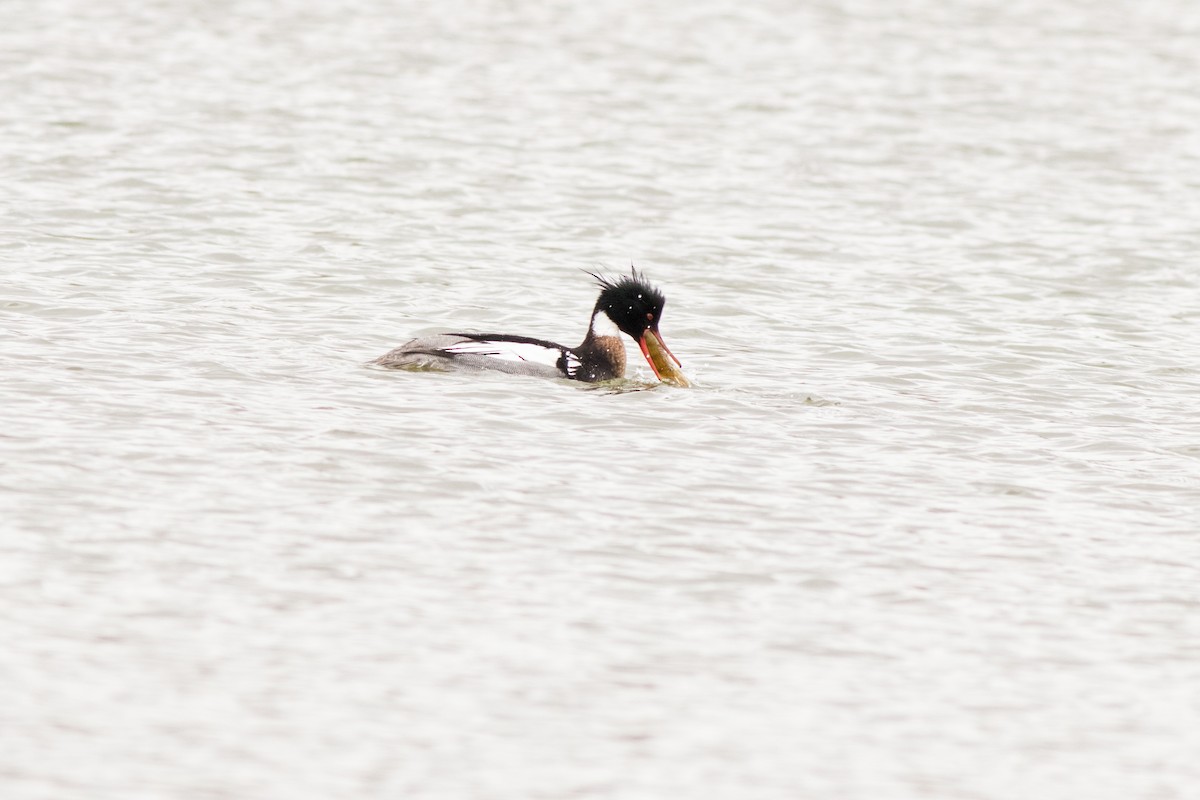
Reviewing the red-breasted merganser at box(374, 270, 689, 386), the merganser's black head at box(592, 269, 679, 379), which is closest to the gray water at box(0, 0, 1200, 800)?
the red-breasted merganser at box(374, 270, 689, 386)

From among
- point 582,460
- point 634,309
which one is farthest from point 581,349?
point 582,460

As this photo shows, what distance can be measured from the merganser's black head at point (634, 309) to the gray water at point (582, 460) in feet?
1.22

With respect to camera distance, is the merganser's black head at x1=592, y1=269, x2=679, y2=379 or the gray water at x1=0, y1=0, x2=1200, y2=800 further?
the merganser's black head at x1=592, y1=269, x2=679, y2=379

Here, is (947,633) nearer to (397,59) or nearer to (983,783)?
(983,783)

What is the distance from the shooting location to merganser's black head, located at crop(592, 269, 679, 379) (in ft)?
49.0

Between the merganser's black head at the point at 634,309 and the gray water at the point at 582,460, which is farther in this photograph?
the merganser's black head at the point at 634,309

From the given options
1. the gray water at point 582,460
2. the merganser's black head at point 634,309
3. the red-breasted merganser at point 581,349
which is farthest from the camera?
the merganser's black head at point 634,309

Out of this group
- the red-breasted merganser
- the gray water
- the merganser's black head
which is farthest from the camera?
the merganser's black head

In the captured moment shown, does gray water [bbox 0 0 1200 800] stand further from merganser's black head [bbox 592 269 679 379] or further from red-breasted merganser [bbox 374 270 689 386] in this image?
merganser's black head [bbox 592 269 679 379]

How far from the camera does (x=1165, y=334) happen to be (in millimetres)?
17516

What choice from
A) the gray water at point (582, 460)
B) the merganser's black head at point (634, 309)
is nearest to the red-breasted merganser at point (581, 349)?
the merganser's black head at point (634, 309)

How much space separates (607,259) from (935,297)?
3.64m

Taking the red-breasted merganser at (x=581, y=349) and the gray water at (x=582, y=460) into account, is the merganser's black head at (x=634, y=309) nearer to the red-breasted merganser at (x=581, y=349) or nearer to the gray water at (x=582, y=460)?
the red-breasted merganser at (x=581, y=349)

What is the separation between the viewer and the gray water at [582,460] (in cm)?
770
